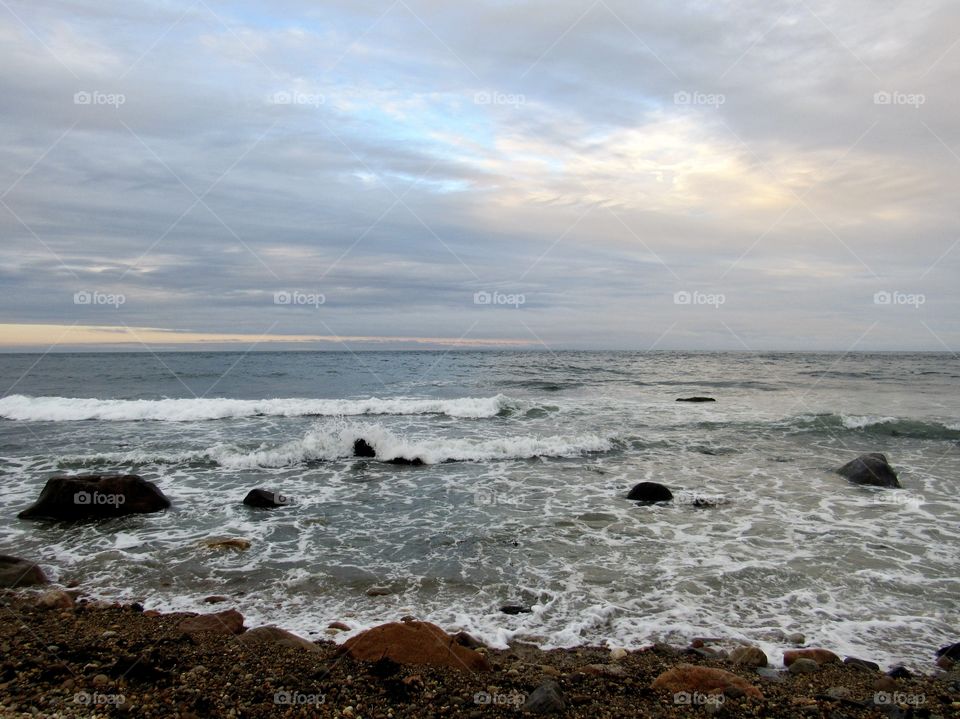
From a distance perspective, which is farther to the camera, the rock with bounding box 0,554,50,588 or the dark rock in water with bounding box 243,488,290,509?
the dark rock in water with bounding box 243,488,290,509

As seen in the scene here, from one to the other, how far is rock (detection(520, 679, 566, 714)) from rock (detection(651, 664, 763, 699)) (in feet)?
3.25

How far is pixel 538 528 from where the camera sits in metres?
9.59

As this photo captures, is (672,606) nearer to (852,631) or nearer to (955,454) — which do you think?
(852,631)

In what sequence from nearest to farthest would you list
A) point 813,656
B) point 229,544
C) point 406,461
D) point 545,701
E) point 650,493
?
point 545,701 < point 813,656 < point 229,544 < point 650,493 < point 406,461

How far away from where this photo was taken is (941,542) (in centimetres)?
895

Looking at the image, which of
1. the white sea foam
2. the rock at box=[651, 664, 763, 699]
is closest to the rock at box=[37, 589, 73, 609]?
the rock at box=[651, 664, 763, 699]

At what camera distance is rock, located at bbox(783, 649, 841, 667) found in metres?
5.44

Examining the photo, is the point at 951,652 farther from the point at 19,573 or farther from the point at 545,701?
the point at 19,573

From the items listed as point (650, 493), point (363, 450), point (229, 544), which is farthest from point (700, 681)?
point (363, 450)

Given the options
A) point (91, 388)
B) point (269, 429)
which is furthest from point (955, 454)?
point (91, 388)

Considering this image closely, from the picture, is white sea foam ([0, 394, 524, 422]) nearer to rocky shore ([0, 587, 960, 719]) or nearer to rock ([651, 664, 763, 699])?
rocky shore ([0, 587, 960, 719])

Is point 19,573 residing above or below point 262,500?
above

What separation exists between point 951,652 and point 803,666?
1.69 meters

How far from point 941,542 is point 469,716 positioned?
8.84 meters
